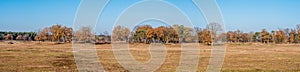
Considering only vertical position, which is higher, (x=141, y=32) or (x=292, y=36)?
(x=141, y=32)

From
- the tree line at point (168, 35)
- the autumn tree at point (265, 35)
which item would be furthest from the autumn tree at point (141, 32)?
the autumn tree at point (265, 35)

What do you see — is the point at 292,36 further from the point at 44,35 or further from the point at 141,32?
the point at 44,35

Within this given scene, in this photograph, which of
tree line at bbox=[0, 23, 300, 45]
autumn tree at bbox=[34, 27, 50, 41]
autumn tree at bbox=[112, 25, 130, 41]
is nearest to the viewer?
autumn tree at bbox=[112, 25, 130, 41]

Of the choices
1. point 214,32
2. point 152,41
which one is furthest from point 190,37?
point 152,41

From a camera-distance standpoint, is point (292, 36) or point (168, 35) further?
point (292, 36)

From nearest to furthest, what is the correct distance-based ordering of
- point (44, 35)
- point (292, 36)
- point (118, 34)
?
point (118, 34) < point (44, 35) < point (292, 36)

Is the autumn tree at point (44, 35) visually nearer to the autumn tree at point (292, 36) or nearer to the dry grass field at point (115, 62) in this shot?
the dry grass field at point (115, 62)

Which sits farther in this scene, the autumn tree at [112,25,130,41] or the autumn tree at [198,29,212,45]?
the autumn tree at [198,29,212,45]

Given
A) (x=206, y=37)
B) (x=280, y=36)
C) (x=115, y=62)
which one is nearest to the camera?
(x=115, y=62)

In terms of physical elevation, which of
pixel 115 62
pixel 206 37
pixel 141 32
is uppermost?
pixel 141 32

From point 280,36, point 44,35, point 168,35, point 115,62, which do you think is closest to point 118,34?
point 168,35

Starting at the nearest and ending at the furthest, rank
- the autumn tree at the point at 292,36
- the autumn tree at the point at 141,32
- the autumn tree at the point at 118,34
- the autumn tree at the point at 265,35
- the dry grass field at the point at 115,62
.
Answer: the dry grass field at the point at 115,62 < the autumn tree at the point at 118,34 < the autumn tree at the point at 141,32 < the autumn tree at the point at 292,36 < the autumn tree at the point at 265,35

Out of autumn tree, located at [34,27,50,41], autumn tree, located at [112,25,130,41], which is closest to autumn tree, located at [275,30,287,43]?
autumn tree, located at [112,25,130,41]

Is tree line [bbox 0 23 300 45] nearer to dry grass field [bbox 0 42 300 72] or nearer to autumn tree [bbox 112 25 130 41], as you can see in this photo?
autumn tree [bbox 112 25 130 41]
